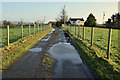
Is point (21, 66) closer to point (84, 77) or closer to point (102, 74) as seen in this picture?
point (84, 77)

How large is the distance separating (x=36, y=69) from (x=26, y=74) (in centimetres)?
57

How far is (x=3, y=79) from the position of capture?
3.77 meters

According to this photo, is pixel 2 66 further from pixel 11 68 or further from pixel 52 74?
pixel 52 74

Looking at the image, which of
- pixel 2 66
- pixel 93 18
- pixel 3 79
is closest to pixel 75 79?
pixel 3 79

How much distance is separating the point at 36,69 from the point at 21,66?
79 centimetres

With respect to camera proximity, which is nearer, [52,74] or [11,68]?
[52,74]

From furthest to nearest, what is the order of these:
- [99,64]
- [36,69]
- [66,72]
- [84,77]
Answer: [99,64], [36,69], [66,72], [84,77]

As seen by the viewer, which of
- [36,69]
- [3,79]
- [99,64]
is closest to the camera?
[3,79]

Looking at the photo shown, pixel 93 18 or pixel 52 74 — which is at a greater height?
pixel 93 18

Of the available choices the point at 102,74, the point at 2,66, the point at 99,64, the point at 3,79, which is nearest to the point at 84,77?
the point at 102,74

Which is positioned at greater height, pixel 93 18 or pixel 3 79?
pixel 93 18

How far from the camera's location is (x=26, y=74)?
13.7ft

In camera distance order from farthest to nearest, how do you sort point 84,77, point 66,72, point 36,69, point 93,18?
point 93,18
point 36,69
point 66,72
point 84,77

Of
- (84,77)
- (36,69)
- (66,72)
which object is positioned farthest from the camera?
(36,69)
